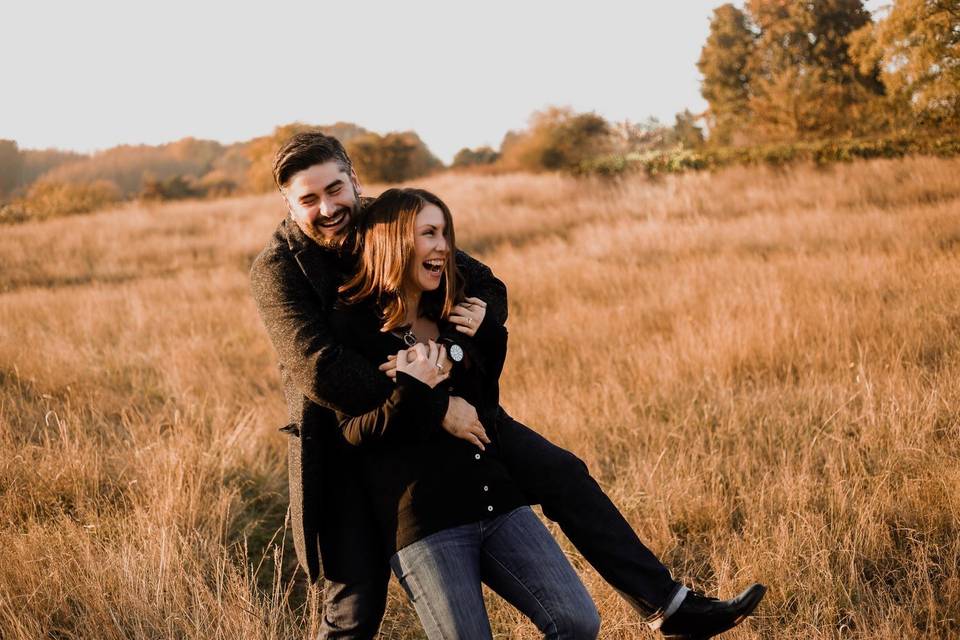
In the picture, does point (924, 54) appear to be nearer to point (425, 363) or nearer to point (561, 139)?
point (425, 363)

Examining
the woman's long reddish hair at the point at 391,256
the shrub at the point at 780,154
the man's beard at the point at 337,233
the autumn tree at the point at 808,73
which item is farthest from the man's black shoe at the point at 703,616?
the autumn tree at the point at 808,73

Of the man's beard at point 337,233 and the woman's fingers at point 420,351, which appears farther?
the man's beard at point 337,233

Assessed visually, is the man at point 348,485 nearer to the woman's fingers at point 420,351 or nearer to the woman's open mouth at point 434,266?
the woman's fingers at point 420,351

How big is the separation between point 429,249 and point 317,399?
59 centimetres

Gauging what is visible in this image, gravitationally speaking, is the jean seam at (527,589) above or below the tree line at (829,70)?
below

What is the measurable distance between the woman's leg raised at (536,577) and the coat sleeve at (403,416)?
0.36m

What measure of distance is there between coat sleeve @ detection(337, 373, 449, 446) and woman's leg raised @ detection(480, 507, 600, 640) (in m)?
0.36

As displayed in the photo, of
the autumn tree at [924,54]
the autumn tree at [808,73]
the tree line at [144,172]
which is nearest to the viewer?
the autumn tree at [924,54]

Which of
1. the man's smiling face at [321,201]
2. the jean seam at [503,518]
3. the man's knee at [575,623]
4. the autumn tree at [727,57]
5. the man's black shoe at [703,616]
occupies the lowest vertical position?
the man's black shoe at [703,616]

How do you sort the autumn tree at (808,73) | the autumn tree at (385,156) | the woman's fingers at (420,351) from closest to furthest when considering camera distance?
the woman's fingers at (420,351)
the autumn tree at (808,73)
the autumn tree at (385,156)

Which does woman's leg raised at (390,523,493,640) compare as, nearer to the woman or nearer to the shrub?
the woman

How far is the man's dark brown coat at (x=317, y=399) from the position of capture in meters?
2.14

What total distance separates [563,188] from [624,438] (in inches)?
509

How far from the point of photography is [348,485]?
2262 millimetres
